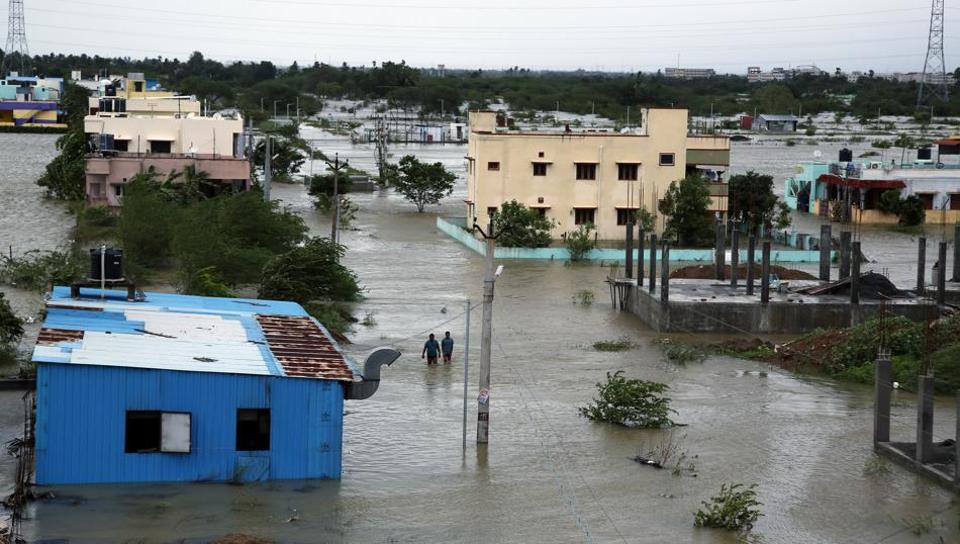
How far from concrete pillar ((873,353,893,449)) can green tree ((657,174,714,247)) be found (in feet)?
80.6

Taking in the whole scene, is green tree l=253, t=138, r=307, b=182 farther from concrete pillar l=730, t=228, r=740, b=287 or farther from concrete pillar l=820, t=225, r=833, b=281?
concrete pillar l=730, t=228, r=740, b=287

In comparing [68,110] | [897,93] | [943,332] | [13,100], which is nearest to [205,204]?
[943,332]

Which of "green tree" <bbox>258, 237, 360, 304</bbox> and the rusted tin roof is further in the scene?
"green tree" <bbox>258, 237, 360, 304</bbox>

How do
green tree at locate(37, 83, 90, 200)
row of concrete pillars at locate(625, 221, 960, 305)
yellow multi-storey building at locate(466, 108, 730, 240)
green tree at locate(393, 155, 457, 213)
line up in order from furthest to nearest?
green tree at locate(393, 155, 457, 213) < green tree at locate(37, 83, 90, 200) < yellow multi-storey building at locate(466, 108, 730, 240) < row of concrete pillars at locate(625, 221, 960, 305)

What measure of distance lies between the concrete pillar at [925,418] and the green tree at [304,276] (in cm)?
1515

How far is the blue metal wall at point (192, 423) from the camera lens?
1612 cm

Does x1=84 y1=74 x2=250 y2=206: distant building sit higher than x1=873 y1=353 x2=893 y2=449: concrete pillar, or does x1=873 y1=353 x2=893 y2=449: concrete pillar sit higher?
x1=84 y1=74 x2=250 y2=206: distant building

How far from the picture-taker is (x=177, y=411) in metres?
16.4

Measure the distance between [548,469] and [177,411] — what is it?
4965 millimetres

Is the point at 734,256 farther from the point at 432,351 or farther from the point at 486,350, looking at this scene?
the point at 486,350

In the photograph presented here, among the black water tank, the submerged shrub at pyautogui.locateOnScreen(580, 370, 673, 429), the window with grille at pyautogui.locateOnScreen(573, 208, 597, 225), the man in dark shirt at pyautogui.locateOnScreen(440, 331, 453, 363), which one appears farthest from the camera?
the window with grille at pyautogui.locateOnScreen(573, 208, 597, 225)

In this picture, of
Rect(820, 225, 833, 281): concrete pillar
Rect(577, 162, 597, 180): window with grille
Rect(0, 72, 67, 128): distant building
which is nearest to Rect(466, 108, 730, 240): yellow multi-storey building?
Rect(577, 162, 597, 180): window with grille

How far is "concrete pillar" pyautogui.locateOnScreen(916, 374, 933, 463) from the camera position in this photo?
18.0m

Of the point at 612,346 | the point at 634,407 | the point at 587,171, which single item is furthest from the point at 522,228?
Answer: the point at 634,407
